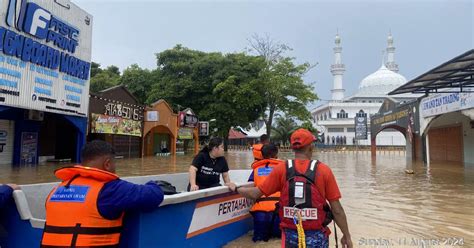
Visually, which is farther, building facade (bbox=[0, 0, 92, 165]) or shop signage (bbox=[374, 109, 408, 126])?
shop signage (bbox=[374, 109, 408, 126])

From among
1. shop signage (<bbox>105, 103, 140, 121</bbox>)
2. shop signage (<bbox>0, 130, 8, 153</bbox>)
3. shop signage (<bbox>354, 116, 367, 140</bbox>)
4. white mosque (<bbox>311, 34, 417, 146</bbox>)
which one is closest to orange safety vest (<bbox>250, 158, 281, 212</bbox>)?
shop signage (<bbox>0, 130, 8, 153</bbox>)

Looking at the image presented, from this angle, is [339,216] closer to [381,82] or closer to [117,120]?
[117,120]

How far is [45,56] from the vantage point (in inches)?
559

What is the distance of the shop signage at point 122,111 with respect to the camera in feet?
69.2

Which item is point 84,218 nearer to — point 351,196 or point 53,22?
point 351,196

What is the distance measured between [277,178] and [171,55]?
104 feet

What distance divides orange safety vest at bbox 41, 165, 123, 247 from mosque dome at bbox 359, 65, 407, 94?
2803 inches

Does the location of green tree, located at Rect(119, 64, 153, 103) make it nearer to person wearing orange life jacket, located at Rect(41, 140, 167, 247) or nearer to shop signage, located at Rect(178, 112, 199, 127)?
shop signage, located at Rect(178, 112, 199, 127)

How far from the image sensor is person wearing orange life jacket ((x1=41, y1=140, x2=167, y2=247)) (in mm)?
2383

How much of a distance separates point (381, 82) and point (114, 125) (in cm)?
5861

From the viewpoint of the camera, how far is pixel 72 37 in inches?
616

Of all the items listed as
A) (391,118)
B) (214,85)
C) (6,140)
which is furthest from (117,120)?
(391,118)

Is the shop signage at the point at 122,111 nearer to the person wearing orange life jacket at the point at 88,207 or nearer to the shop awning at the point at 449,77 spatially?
the shop awning at the point at 449,77

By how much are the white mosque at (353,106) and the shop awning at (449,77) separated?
36635 mm
